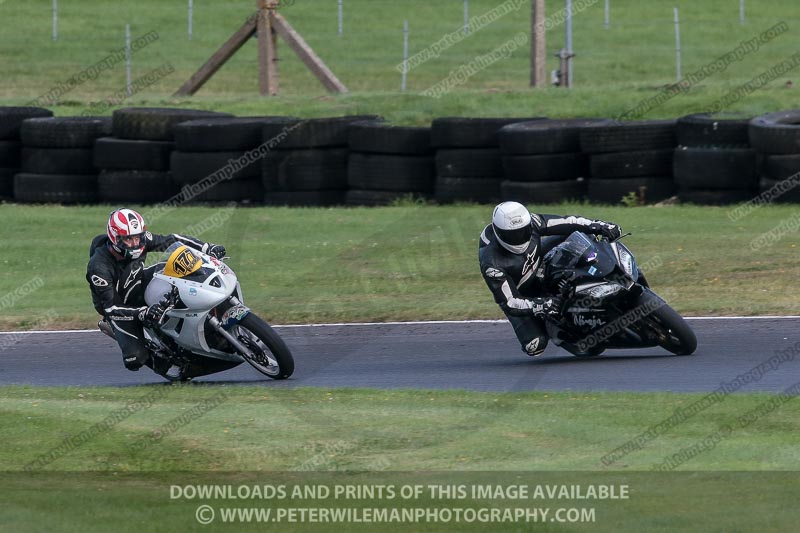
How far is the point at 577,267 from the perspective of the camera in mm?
10023

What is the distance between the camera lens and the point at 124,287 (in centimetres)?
1027

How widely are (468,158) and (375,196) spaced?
4.95 feet

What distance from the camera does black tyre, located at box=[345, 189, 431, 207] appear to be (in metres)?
18.1

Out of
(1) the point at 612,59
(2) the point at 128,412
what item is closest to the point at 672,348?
(2) the point at 128,412

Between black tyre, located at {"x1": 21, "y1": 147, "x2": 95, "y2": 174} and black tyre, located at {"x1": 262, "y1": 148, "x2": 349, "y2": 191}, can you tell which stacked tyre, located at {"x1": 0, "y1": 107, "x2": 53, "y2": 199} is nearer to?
black tyre, located at {"x1": 21, "y1": 147, "x2": 95, "y2": 174}

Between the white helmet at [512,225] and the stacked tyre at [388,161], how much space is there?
24.7ft

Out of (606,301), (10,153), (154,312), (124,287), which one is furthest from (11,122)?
(606,301)

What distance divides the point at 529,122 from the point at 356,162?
2448 mm

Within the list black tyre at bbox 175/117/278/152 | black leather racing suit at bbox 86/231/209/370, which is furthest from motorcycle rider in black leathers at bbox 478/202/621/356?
black tyre at bbox 175/117/278/152

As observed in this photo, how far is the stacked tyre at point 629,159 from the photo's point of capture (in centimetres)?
1666

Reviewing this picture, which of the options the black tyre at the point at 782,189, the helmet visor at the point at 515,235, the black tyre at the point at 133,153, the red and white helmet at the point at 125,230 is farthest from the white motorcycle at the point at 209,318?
the black tyre at the point at 133,153

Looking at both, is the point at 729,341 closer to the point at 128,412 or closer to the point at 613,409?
the point at 613,409

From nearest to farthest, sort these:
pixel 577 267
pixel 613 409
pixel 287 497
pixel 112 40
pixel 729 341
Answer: pixel 287 497, pixel 613 409, pixel 577 267, pixel 729 341, pixel 112 40

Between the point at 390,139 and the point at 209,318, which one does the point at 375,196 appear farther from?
the point at 209,318
